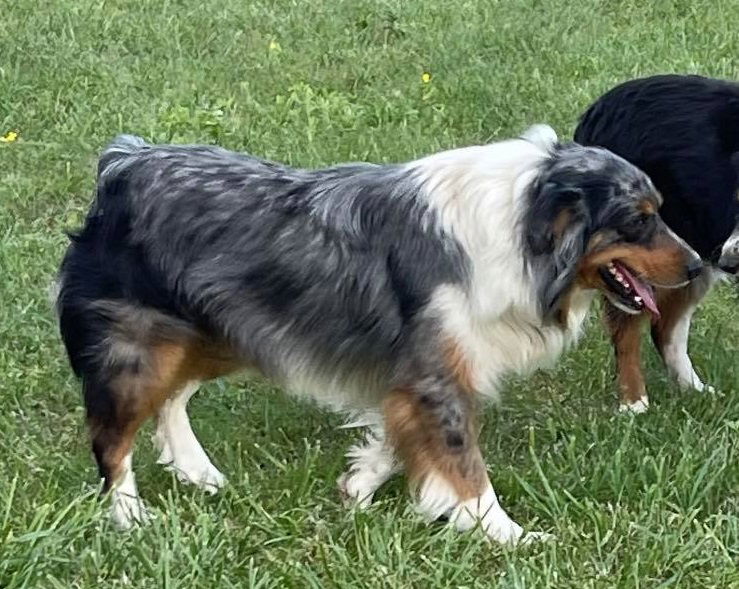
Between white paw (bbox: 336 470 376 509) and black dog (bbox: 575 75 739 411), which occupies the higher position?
black dog (bbox: 575 75 739 411)

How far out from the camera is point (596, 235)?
11.8 feet

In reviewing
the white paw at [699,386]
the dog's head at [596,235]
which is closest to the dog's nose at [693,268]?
the dog's head at [596,235]

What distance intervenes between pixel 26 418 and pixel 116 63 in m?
4.38

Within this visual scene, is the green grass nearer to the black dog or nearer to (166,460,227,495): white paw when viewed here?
(166,460,227,495): white paw

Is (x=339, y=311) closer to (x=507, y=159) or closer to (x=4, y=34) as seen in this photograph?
(x=507, y=159)

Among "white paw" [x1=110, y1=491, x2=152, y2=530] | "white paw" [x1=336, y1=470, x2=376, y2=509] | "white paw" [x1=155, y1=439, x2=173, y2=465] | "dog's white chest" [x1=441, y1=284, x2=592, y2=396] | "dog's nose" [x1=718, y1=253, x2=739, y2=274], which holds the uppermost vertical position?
"dog's white chest" [x1=441, y1=284, x2=592, y2=396]

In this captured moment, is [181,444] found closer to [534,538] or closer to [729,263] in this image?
[534,538]

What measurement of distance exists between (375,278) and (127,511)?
1032 millimetres

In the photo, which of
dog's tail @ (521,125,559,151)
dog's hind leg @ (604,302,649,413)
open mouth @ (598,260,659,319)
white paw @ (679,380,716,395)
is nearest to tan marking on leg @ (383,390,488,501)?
open mouth @ (598,260,659,319)

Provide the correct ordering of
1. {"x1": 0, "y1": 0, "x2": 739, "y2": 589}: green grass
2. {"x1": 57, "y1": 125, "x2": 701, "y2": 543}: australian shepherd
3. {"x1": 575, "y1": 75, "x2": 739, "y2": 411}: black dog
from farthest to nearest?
{"x1": 575, "y1": 75, "x2": 739, "y2": 411}: black dog → {"x1": 57, "y1": 125, "x2": 701, "y2": 543}: australian shepherd → {"x1": 0, "y1": 0, "x2": 739, "y2": 589}: green grass

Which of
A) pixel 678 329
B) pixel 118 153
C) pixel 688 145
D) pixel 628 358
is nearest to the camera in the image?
pixel 118 153

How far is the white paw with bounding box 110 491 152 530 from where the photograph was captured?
355cm

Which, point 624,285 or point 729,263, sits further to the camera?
point 729,263

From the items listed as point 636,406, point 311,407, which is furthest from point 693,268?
point 311,407
